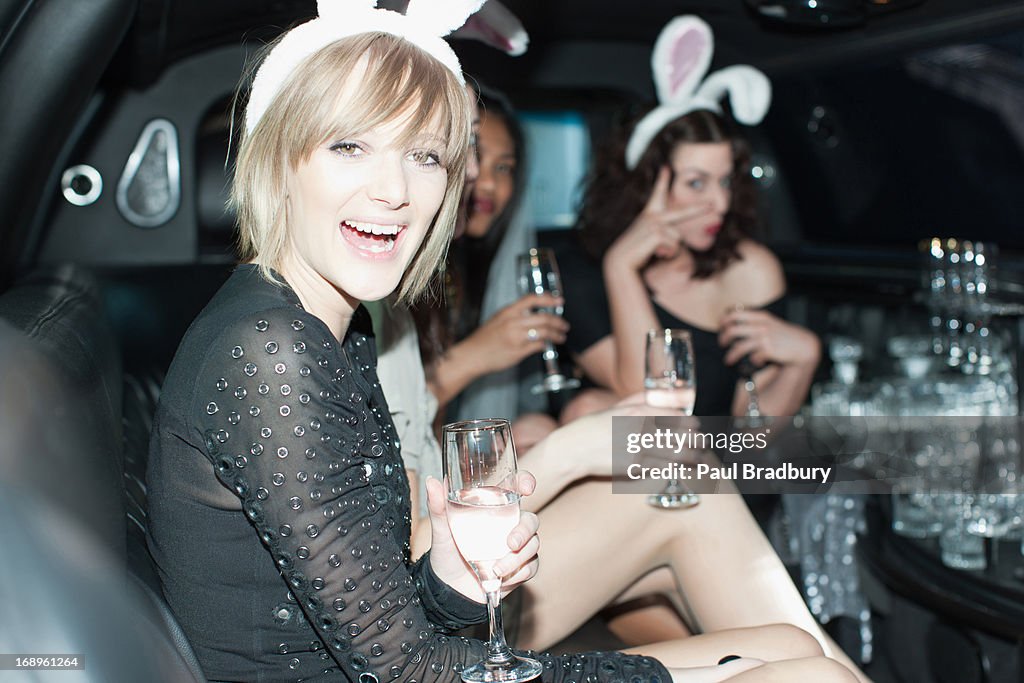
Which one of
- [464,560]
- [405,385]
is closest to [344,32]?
[464,560]

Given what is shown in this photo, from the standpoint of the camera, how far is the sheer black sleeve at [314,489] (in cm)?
106

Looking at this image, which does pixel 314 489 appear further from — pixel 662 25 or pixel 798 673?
pixel 662 25

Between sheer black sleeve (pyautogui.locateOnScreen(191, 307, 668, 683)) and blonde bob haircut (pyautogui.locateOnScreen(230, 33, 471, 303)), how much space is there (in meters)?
0.13

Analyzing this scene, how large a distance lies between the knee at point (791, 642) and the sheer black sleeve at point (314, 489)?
18.4 inches

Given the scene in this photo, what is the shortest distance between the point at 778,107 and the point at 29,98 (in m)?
2.28

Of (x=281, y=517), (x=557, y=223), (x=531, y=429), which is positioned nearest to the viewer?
(x=281, y=517)

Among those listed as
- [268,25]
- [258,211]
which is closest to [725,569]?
[258,211]

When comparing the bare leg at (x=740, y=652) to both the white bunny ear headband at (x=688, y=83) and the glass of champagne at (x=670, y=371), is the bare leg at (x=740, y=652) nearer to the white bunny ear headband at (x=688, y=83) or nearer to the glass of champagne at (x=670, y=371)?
the glass of champagne at (x=670, y=371)

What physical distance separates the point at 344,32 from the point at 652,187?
149cm

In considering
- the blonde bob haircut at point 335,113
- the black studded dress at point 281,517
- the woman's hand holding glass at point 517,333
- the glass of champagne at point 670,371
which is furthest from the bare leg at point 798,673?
the woman's hand holding glass at point 517,333

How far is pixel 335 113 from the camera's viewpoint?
1146 millimetres

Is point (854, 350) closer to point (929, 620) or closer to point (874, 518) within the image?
point (874, 518)

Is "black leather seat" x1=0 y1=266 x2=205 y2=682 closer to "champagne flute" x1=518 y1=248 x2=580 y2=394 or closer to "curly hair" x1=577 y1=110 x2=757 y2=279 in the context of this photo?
"champagne flute" x1=518 y1=248 x2=580 y2=394

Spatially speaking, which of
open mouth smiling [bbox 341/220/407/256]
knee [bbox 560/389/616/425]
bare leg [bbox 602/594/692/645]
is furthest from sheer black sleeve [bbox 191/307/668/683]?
knee [bbox 560/389/616/425]
